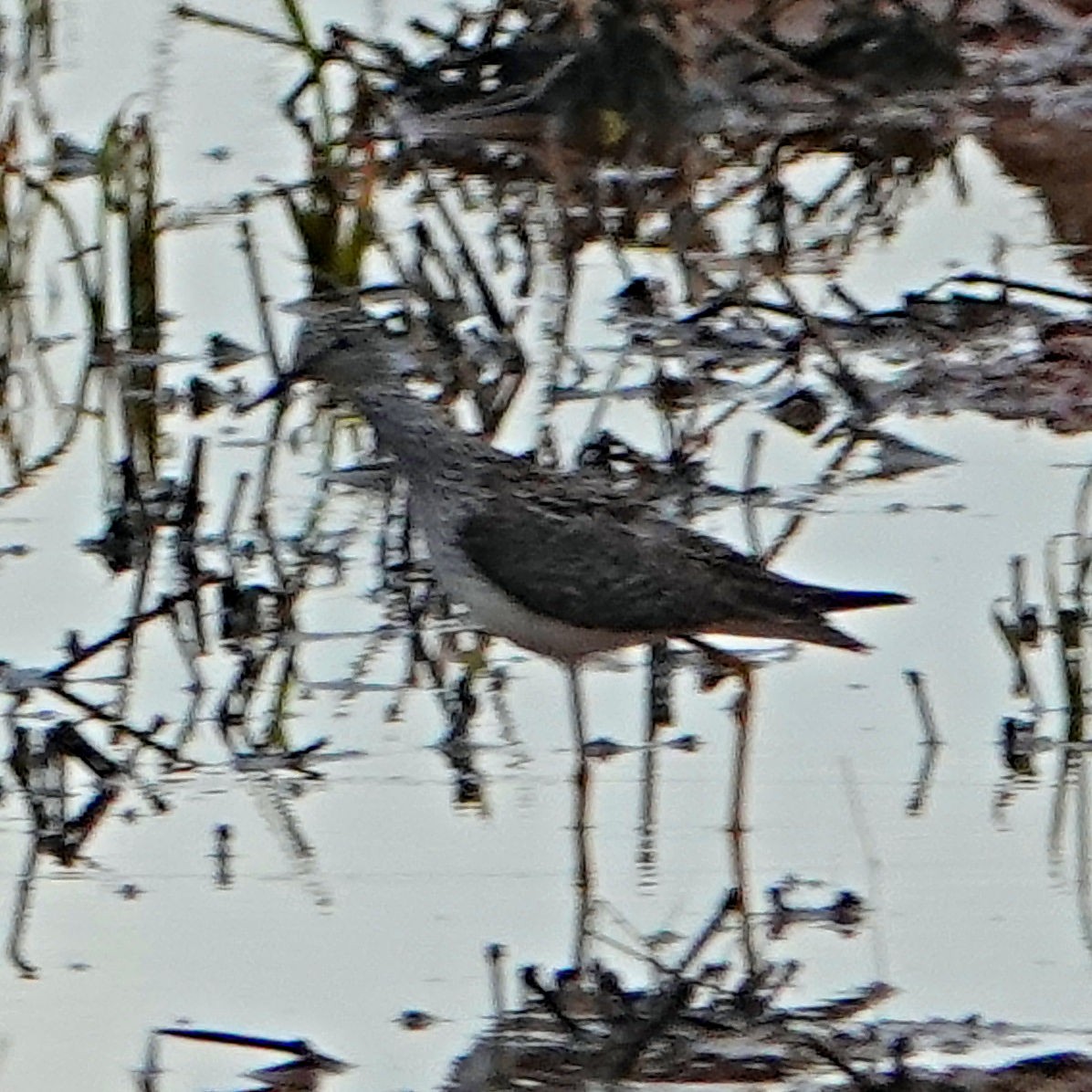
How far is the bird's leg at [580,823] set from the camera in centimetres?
591

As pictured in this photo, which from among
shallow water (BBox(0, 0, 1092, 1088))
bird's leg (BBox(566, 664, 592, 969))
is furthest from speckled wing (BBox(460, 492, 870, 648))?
shallow water (BBox(0, 0, 1092, 1088))

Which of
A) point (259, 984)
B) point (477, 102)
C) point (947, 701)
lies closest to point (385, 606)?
point (947, 701)

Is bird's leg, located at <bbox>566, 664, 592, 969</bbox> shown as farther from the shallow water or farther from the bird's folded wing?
the bird's folded wing

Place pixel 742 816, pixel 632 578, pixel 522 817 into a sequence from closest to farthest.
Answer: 1. pixel 742 816
2. pixel 522 817
3. pixel 632 578

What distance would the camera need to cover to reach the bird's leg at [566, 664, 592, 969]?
591 cm

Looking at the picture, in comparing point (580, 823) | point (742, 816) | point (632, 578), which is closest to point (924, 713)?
point (742, 816)

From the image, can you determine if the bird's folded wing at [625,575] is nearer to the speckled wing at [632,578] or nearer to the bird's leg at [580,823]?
the speckled wing at [632,578]

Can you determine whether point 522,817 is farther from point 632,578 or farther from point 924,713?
point 924,713

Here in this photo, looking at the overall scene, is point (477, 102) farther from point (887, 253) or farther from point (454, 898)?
point (454, 898)

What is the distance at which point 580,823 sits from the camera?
634cm

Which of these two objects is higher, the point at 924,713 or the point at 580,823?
the point at 924,713

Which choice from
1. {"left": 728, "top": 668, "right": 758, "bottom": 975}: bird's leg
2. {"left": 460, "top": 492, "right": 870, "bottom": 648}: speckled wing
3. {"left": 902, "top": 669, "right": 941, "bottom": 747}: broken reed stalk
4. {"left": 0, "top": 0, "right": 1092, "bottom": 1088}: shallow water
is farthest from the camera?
{"left": 902, "top": 669, "right": 941, "bottom": 747}: broken reed stalk

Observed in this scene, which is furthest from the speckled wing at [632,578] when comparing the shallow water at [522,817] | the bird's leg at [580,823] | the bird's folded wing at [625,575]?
the shallow water at [522,817]

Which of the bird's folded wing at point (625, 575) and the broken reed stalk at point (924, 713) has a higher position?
the bird's folded wing at point (625, 575)
